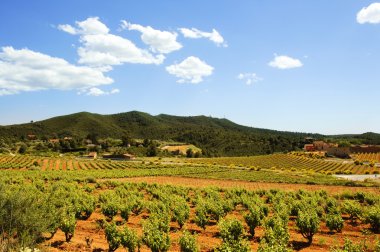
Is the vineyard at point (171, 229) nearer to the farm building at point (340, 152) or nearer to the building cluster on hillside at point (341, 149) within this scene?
the farm building at point (340, 152)

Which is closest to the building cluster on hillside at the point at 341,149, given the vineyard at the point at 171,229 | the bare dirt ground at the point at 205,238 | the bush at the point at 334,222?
the vineyard at the point at 171,229

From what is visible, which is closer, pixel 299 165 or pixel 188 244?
pixel 188 244

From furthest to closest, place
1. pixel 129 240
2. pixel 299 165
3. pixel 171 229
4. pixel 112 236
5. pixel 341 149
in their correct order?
pixel 341 149 < pixel 299 165 < pixel 171 229 < pixel 112 236 < pixel 129 240

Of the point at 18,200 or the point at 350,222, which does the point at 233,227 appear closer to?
the point at 18,200

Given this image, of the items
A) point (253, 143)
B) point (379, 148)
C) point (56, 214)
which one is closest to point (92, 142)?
point (253, 143)

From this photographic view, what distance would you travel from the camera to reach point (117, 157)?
13575 centimetres

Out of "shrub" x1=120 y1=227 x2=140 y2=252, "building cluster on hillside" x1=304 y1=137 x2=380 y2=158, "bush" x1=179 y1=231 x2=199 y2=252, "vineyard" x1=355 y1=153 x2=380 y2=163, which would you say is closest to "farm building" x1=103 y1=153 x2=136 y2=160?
"building cluster on hillside" x1=304 y1=137 x2=380 y2=158

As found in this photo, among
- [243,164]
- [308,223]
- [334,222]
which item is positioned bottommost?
[243,164]

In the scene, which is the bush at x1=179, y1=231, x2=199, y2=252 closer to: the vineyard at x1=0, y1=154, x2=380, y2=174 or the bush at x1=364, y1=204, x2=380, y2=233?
the bush at x1=364, y1=204, x2=380, y2=233

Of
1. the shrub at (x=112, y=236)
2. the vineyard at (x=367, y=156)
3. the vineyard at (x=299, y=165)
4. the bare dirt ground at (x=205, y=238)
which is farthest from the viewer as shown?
the vineyard at (x=367, y=156)

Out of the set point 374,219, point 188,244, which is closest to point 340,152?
point 374,219

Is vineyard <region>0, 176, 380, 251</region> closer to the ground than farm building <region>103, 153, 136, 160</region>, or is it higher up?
higher up

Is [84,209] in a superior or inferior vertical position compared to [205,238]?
superior

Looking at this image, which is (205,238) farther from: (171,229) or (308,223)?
(308,223)
